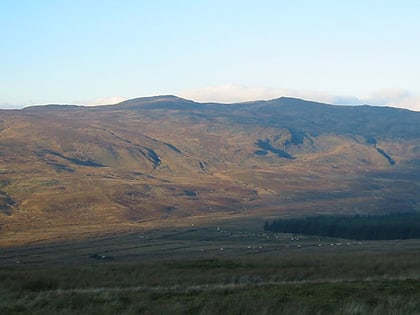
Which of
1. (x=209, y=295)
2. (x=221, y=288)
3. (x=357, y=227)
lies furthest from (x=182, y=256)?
(x=209, y=295)

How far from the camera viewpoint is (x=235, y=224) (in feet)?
431

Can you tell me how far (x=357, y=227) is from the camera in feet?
346

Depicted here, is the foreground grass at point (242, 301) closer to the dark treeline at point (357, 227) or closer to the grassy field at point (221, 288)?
the grassy field at point (221, 288)

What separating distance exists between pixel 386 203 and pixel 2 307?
180082 millimetres

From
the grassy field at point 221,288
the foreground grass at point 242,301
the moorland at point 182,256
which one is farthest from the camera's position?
the moorland at point 182,256

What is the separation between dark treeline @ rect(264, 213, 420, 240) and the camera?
101 metres

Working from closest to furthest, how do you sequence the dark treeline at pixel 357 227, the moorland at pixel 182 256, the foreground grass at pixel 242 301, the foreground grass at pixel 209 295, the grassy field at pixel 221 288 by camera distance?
the foreground grass at pixel 242 301
the foreground grass at pixel 209 295
the grassy field at pixel 221 288
the moorland at pixel 182 256
the dark treeline at pixel 357 227

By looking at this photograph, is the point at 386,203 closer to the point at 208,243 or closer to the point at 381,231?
the point at 381,231

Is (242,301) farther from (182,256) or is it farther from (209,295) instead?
(182,256)

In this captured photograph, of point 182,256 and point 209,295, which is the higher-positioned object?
point 209,295

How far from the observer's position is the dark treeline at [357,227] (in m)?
101

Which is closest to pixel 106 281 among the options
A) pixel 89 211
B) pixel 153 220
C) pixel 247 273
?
pixel 247 273

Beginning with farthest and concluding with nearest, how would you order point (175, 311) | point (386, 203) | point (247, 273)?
point (386, 203)
point (247, 273)
point (175, 311)

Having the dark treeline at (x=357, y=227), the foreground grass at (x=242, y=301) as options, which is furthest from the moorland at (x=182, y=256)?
the dark treeline at (x=357, y=227)
